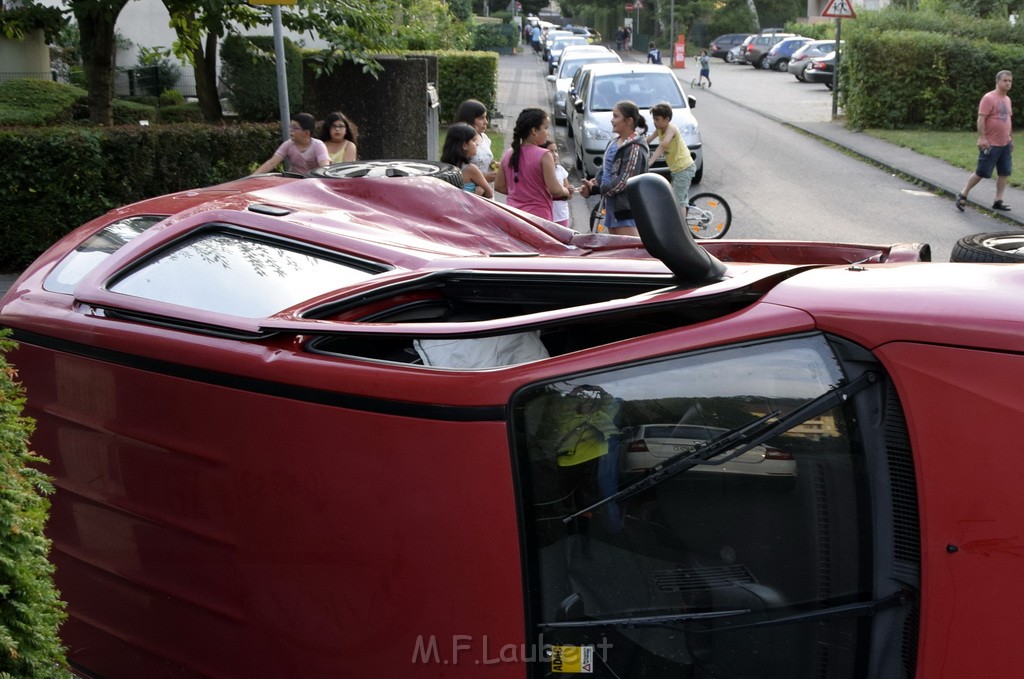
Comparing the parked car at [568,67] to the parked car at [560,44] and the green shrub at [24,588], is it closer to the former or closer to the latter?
the parked car at [560,44]

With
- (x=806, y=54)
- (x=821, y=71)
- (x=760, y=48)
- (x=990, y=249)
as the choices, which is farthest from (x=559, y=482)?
(x=760, y=48)

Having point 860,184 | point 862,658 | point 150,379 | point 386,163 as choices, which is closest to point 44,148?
point 386,163

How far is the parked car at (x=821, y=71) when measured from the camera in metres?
35.5

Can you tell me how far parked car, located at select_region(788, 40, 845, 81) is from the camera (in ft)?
127

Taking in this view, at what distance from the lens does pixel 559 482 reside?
2465mm

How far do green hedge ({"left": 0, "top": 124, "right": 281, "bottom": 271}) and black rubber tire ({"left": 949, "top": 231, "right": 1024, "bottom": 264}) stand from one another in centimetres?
772

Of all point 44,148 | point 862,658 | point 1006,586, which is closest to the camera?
point 1006,586

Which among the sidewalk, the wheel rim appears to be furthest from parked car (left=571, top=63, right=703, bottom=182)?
the wheel rim

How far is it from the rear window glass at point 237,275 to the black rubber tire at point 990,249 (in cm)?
313

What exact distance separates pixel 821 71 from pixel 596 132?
75.0 feet

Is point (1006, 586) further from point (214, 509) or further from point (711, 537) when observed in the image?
point (214, 509)

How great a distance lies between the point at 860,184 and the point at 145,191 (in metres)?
11.5

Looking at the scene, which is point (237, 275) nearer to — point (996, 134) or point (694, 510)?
point (694, 510)

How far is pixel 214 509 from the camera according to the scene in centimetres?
289
